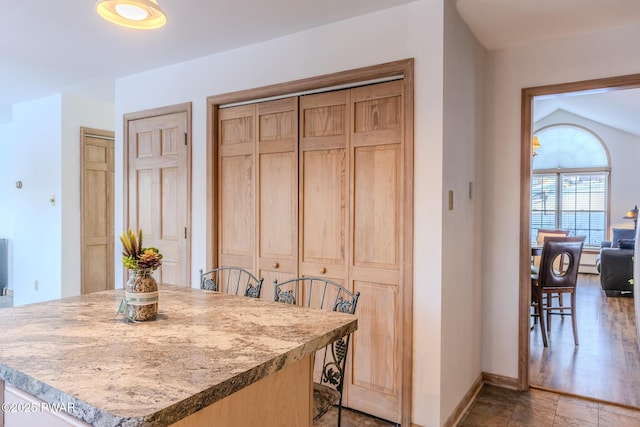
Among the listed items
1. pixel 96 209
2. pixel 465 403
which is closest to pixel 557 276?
pixel 465 403

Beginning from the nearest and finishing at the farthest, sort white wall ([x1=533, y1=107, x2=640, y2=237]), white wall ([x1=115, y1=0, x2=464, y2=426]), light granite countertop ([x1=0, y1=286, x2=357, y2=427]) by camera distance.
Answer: light granite countertop ([x1=0, y1=286, x2=357, y2=427]) → white wall ([x1=115, y1=0, x2=464, y2=426]) → white wall ([x1=533, y1=107, x2=640, y2=237])

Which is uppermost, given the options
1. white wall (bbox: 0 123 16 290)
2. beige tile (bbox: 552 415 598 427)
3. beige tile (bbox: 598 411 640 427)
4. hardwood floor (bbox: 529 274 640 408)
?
white wall (bbox: 0 123 16 290)

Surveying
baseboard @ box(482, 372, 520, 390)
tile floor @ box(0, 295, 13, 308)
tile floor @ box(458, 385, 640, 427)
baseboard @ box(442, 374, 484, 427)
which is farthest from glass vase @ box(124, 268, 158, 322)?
tile floor @ box(0, 295, 13, 308)

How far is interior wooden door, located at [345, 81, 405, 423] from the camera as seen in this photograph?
2443mm

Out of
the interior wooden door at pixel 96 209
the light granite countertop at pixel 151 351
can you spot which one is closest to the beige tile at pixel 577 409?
the light granite countertop at pixel 151 351

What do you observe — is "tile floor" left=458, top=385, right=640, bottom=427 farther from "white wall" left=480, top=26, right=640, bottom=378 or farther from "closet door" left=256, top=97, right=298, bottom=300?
"closet door" left=256, top=97, right=298, bottom=300

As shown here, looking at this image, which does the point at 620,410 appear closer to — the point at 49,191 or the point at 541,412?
the point at 541,412

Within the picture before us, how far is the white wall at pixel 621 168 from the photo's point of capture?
26.2ft

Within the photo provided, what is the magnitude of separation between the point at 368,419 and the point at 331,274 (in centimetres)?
89

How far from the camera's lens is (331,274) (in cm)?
269

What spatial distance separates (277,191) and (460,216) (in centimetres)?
124

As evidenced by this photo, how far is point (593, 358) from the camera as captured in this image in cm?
351

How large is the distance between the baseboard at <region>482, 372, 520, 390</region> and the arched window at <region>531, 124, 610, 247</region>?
20.4 feet

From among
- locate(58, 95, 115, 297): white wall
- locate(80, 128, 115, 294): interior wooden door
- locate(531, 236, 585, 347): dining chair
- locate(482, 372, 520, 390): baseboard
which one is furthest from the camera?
locate(80, 128, 115, 294): interior wooden door
